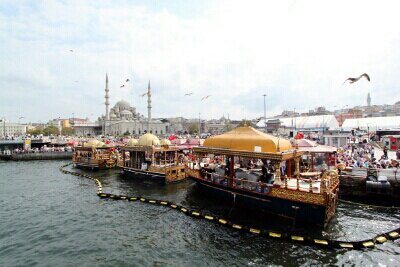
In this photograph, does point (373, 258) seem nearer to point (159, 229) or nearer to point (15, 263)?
point (159, 229)

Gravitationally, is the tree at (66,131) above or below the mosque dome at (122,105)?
below

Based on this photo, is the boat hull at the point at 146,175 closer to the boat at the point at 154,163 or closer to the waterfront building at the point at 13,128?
the boat at the point at 154,163

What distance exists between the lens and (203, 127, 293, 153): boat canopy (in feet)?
49.4

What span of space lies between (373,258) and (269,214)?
200 inches

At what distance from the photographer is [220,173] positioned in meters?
18.5

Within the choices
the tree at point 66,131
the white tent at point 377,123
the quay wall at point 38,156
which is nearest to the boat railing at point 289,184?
the quay wall at point 38,156

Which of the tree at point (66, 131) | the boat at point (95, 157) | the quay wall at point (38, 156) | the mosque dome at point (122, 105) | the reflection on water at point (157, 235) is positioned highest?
the mosque dome at point (122, 105)

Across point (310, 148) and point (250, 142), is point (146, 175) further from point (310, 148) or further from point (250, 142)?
point (310, 148)

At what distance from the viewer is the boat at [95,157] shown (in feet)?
114

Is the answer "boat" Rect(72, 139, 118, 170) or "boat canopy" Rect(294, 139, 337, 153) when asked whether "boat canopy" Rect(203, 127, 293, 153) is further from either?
"boat" Rect(72, 139, 118, 170)

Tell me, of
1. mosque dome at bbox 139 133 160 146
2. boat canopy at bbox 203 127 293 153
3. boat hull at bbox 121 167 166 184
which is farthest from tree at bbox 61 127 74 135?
boat canopy at bbox 203 127 293 153

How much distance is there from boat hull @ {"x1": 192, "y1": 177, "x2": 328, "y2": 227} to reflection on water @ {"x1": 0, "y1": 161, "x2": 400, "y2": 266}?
1.28 ft

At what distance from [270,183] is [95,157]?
26907 millimetres

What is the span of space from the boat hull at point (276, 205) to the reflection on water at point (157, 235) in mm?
390
